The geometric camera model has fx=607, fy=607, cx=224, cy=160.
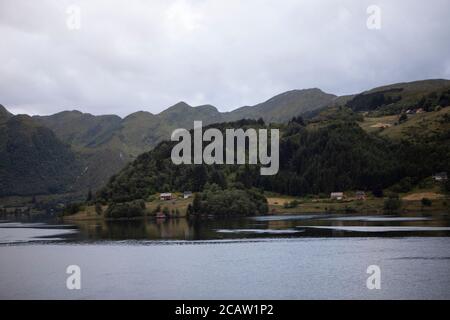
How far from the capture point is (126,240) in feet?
484

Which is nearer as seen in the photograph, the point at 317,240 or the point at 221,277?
the point at 221,277

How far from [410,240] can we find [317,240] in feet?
63.9

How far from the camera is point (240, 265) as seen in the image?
97.1m

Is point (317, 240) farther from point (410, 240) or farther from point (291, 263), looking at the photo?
point (291, 263)

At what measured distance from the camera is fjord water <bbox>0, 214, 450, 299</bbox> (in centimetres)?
7550

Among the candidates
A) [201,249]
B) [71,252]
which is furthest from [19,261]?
[201,249]

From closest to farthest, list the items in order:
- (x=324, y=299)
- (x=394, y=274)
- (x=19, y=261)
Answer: (x=324, y=299) → (x=394, y=274) → (x=19, y=261)

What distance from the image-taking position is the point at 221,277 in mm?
86188

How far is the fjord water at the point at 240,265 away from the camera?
75.5 metres
